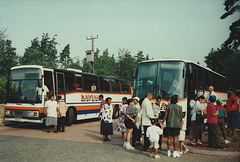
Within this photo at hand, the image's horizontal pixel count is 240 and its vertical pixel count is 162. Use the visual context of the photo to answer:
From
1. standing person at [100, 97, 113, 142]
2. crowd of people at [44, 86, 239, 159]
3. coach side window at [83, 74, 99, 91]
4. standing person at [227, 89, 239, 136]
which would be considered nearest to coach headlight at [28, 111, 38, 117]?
crowd of people at [44, 86, 239, 159]

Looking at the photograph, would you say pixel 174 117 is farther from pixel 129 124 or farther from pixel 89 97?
pixel 89 97

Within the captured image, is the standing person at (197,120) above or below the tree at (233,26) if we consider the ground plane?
below

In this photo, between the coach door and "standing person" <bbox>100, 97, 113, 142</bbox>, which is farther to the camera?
the coach door

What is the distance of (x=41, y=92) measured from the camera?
42.4 ft

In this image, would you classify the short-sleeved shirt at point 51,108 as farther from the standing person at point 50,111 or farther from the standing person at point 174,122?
the standing person at point 174,122

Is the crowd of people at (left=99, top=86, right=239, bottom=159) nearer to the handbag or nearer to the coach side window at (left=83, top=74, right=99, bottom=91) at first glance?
the handbag

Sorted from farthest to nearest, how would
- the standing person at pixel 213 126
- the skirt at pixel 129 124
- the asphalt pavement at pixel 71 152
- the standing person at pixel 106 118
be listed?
the standing person at pixel 106 118 → the skirt at pixel 129 124 → the standing person at pixel 213 126 → the asphalt pavement at pixel 71 152

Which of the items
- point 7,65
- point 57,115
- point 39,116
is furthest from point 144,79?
point 7,65

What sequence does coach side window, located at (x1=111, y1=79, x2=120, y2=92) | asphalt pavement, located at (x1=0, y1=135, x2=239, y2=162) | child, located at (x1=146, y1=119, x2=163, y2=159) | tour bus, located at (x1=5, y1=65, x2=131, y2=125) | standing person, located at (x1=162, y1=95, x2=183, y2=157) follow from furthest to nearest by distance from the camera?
coach side window, located at (x1=111, y1=79, x2=120, y2=92), tour bus, located at (x1=5, y1=65, x2=131, y2=125), standing person, located at (x1=162, y1=95, x2=183, y2=157), child, located at (x1=146, y1=119, x2=163, y2=159), asphalt pavement, located at (x1=0, y1=135, x2=239, y2=162)

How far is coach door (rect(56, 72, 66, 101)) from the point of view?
14.2 meters

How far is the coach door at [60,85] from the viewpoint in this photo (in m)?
14.2

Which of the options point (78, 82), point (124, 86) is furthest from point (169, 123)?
point (124, 86)

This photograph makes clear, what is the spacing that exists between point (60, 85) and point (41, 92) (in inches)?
64.1

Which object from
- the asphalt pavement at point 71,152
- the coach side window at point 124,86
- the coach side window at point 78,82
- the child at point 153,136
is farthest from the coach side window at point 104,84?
the child at point 153,136
